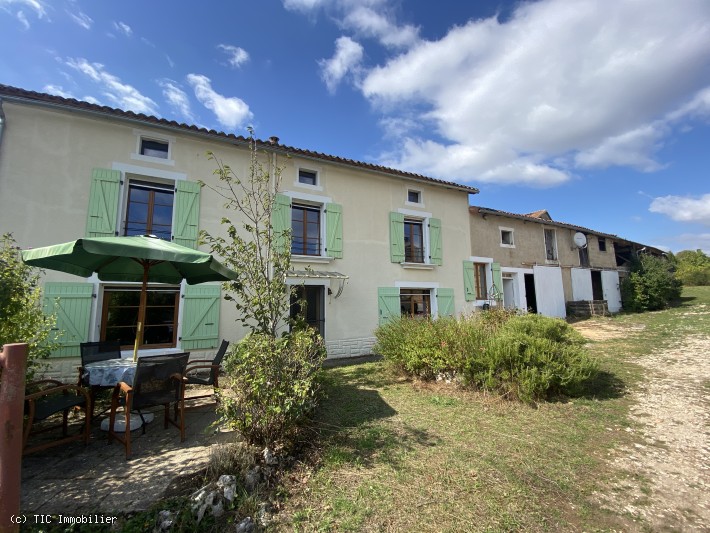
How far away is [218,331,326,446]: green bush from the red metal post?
1.58m

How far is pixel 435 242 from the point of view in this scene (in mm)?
10945

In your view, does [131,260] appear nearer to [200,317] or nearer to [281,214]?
[200,317]

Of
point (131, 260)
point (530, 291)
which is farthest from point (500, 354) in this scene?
point (530, 291)

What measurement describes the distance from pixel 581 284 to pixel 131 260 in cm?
1974

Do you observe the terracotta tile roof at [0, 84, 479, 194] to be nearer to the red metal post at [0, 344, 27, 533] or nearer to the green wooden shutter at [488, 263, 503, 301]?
the green wooden shutter at [488, 263, 503, 301]

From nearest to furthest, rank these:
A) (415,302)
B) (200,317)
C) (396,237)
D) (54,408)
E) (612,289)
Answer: (54,408) < (200,317) < (396,237) < (415,302) < (612,289)

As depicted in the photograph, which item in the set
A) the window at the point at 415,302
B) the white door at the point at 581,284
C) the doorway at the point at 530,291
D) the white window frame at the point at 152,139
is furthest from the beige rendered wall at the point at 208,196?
the white door at the point at 581,284

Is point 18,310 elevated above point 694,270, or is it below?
below

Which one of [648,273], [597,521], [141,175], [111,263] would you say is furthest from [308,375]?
[648,273]

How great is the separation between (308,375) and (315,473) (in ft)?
3.61

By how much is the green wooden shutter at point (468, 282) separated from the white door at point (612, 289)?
11.3m

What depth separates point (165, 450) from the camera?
3264mm

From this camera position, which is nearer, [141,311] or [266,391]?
[266,391]

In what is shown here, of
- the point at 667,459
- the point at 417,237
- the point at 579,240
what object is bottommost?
the point at 667,459
